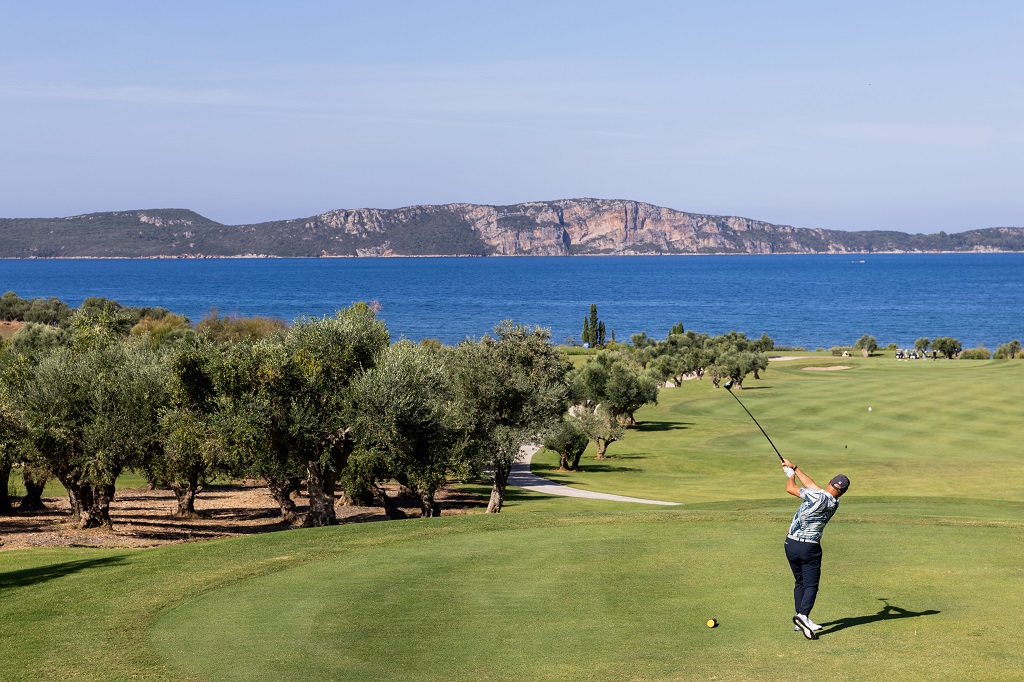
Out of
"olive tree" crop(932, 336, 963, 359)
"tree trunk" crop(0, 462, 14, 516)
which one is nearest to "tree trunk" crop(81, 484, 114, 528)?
"tree trunk" crop(0, 462, 14, 516)

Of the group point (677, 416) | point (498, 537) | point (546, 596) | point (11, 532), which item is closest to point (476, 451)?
point (498, 537)

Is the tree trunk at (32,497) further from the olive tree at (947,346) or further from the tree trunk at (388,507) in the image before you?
the olive tree at (947,346)

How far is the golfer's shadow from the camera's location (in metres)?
14.7

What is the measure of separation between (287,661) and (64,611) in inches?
246

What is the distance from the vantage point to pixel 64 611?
17.6 m

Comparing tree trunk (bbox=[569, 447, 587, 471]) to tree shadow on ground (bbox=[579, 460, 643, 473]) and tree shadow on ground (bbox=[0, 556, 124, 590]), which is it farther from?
tree shadow on ground (bbox=[0, 556, 124, 590])

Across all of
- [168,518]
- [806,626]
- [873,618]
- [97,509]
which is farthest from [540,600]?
[168,518]

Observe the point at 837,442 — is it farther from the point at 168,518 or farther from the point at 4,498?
the point at 4,498

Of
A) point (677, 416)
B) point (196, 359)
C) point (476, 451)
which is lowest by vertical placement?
point (677, 416)

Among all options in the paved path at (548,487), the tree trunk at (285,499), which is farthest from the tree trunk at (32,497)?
the paved path at (548,487)

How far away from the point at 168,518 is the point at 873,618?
3238 cm

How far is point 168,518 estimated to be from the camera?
4041 cm

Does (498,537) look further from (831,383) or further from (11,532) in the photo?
(831,383)

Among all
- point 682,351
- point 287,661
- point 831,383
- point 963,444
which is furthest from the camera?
point 682,351
